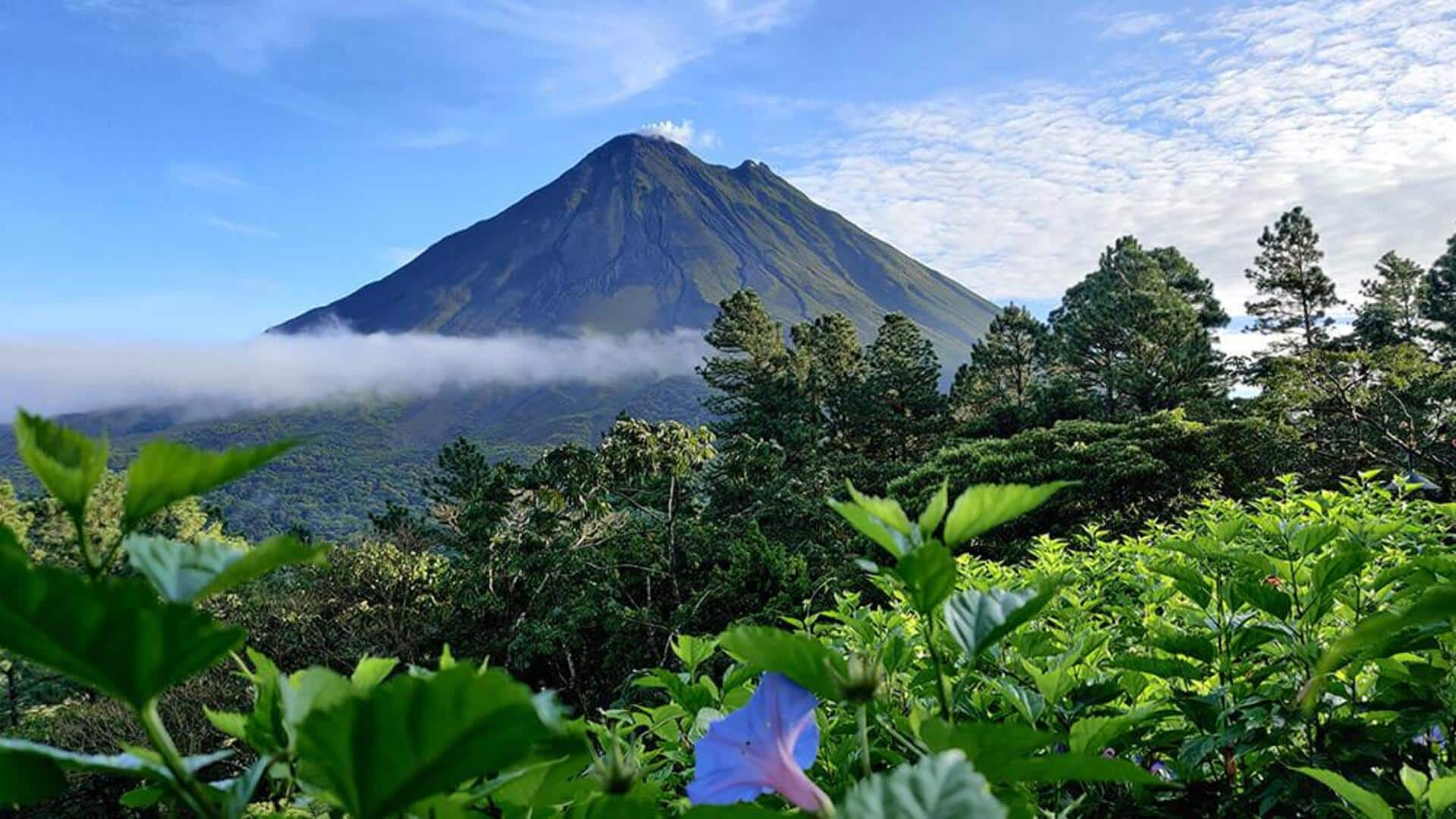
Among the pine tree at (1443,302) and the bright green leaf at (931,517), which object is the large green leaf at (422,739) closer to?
the bright green leaf at (931,517)

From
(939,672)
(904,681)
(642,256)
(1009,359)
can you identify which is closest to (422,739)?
(939,672)

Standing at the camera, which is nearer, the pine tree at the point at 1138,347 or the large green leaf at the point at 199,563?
the large green leaf at the point at 199,563

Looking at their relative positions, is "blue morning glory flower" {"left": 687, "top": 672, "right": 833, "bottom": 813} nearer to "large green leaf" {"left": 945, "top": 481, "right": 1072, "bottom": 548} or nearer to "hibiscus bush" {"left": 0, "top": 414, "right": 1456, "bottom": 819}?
"hibiscus bush" {"left": 0, "top": 414, "right": 1456, "bottom": 819}

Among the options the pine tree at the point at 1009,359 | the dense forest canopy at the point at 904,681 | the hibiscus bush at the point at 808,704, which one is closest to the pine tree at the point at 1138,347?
the pine tree at the point at 1009,359

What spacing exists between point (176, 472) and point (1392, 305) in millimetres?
28463

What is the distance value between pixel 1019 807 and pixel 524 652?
389 inches

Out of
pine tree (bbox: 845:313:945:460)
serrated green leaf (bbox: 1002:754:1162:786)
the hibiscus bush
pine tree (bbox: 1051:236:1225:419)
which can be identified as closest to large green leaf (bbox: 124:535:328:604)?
the hibiscus bush

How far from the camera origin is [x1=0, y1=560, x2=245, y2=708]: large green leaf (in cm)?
27

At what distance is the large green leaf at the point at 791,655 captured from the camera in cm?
41

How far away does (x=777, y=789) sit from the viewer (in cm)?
44

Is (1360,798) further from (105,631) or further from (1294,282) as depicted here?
(1294,282)

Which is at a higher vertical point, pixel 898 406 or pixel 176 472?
pixel 176 472

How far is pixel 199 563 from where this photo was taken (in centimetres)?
34

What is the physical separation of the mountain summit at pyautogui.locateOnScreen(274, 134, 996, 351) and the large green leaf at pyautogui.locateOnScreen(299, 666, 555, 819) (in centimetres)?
10400
